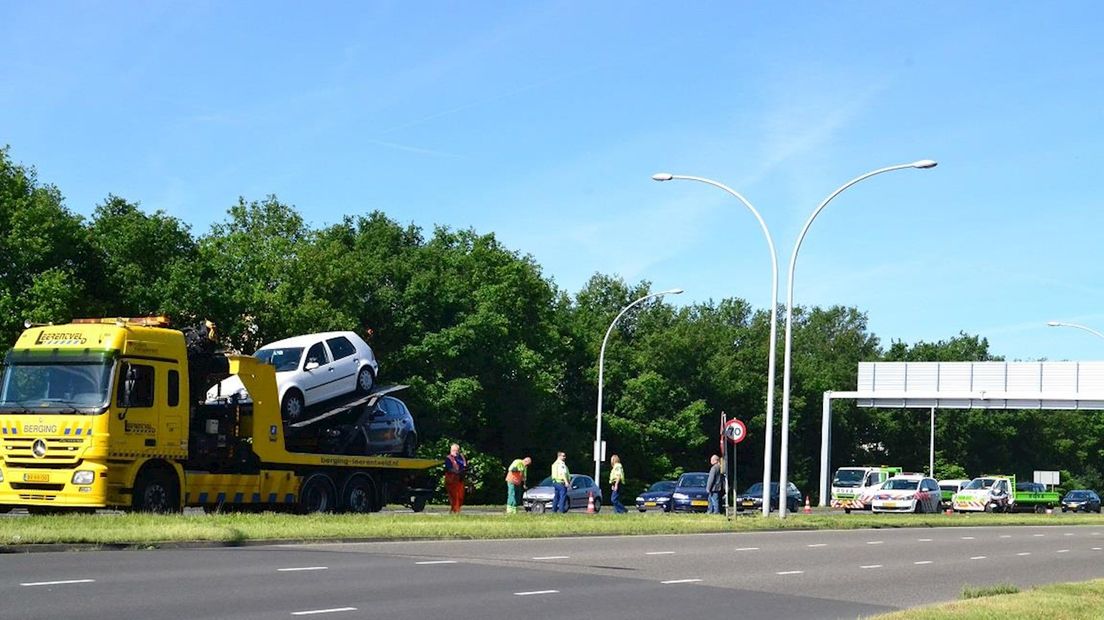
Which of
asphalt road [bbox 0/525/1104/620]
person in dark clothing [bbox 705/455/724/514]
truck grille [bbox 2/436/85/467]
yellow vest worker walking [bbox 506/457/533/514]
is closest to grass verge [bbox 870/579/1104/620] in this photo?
asphalt road [bbox 0/525/1104/620]

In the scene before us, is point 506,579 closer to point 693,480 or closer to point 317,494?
point 317,494

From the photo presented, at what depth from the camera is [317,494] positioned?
29203 mm

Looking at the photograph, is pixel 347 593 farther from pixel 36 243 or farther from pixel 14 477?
pixel 36 243

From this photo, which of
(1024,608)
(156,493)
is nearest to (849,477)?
(156,493)

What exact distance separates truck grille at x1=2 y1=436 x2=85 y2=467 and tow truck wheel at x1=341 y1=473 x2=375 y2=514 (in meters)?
7.05

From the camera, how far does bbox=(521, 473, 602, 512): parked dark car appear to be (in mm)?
43812

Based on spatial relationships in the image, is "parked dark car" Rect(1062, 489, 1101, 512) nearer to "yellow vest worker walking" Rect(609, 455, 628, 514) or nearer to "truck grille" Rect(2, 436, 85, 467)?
"yellow vest worker walking" Rect(609, 455, 628, 514)

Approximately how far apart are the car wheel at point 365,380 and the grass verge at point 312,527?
3.72 metres

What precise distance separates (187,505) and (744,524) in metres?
11.9

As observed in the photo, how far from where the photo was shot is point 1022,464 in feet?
358

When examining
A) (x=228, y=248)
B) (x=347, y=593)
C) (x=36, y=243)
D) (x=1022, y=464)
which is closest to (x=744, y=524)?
(x=347, y=593)

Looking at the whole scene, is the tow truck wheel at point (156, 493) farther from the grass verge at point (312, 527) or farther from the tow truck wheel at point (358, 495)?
the tow truck wheel at point (358, 495)

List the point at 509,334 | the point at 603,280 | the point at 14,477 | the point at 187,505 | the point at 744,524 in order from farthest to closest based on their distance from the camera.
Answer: the point at 603,280 → the point at 509,334 → the point at 744,524 → the point at 187,505 → the point at 14,477

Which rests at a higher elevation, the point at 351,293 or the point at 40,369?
the point at 351,293
